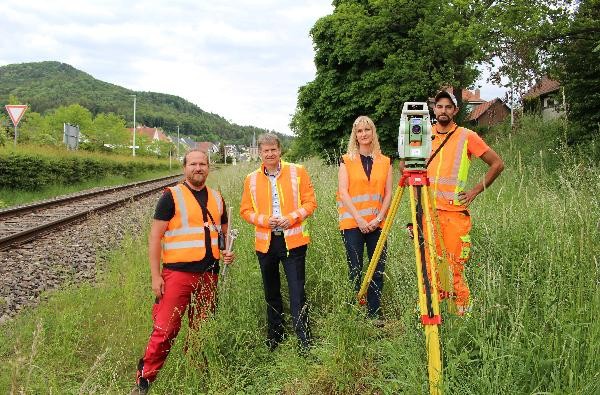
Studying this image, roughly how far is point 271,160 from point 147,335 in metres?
1.94

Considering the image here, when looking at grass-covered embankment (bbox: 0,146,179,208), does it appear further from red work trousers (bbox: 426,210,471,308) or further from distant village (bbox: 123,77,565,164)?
red work trousers (bbox: 426,210,471,308)

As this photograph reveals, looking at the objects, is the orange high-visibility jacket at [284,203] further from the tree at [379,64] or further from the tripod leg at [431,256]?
the tree at [379,64]

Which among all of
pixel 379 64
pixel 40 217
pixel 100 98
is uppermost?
pixel 100 98

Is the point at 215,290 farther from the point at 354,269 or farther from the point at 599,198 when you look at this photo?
the point at 599,198

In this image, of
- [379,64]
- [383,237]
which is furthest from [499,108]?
[383,237]

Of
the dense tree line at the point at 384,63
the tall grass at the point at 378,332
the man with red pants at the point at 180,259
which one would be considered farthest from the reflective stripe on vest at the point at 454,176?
the dense tree line at the point at 384,63

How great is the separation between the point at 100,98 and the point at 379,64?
120 meters

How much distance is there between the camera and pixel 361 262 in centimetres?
397

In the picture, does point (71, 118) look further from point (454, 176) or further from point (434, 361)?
point (434, 361)

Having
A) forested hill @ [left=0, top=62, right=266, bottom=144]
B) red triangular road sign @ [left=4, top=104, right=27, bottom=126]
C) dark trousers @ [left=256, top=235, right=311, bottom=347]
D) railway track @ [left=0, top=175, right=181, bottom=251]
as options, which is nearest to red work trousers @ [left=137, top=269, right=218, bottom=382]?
dark trousers @ [left=256, top=235, right=311, bottom=347]

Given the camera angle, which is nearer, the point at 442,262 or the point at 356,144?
the point at 442,262

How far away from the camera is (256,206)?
3.80 metres

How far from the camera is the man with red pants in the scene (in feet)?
11.1

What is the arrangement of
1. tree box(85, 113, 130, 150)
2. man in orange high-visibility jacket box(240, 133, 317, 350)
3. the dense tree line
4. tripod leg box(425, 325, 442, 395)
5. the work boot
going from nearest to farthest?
tripod leg box(425, 325, 442, 395)
the work boot
man in orange high-visibility jacket box(240, 133, 317, 350)
the dense tree line
tree box(85, 113, 130, 150)
